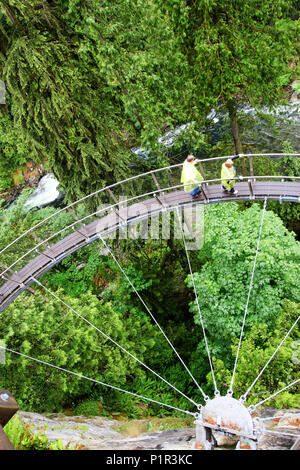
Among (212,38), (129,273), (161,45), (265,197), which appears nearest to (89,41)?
(161,45)

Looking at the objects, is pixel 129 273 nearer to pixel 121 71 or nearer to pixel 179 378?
pixel 179 378

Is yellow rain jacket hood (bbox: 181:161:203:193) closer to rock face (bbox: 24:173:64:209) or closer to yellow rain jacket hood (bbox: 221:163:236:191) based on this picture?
yellow rain jacket hood (bbox: 221:163:236:191)

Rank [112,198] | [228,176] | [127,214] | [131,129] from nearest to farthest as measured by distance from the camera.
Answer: [228,176], [127,214], [112,198], [131,129]

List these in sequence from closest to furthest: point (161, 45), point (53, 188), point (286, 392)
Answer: point (286, 392)
point (161, 45)
point (53, 188)

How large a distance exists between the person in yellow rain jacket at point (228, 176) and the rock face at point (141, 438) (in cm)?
643

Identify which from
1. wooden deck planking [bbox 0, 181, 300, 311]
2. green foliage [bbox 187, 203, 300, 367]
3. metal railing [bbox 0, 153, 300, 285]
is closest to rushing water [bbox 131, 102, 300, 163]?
metal railing [bbox 0, 153, 300, 285]

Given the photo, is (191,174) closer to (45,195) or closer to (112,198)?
(112,198)

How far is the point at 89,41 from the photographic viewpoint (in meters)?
12.3

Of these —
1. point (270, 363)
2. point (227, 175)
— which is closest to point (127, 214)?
point (227, 175)

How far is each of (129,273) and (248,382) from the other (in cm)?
778

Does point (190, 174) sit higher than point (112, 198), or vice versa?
point (112, 198)

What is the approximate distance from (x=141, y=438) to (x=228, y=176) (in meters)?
7.99

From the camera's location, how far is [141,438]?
31.9ft

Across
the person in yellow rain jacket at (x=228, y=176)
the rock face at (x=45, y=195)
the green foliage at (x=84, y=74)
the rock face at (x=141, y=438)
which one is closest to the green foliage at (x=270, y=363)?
the rock face at (x=141, y=438)
